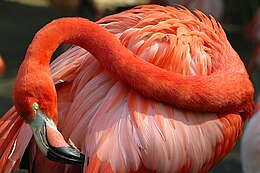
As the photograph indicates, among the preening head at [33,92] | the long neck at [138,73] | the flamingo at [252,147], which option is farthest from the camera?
the flamingo at [252,147]

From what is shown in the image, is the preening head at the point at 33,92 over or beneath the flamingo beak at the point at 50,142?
over

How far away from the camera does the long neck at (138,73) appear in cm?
282

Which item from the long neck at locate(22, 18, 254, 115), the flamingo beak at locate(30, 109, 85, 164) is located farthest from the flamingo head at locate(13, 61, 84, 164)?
the long neck at locate(22, 18, 254, 115)

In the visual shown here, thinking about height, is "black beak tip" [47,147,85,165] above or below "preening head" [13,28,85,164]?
below

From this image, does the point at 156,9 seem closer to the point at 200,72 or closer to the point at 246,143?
the point at 200,72

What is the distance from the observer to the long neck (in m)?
2.82

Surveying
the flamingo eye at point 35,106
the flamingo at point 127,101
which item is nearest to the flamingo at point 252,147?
the flamingo at point 127,101

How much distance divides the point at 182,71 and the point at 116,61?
0.28 meters

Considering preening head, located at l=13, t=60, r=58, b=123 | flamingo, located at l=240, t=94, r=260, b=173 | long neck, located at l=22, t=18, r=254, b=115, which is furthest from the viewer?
flamingo, located at l=240, t=94, r=260, b=173

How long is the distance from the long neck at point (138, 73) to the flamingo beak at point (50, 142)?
218 millimetres

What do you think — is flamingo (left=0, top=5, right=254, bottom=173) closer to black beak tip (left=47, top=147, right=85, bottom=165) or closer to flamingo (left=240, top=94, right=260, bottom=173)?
black beak tip (left=47, top=147, right=85, bottom=165)

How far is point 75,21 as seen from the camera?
9.48 ft

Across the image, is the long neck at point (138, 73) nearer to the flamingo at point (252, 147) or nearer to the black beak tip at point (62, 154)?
the black beak tip at point (62, 154)

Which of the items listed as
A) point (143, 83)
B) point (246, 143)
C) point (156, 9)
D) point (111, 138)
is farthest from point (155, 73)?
point (246, 143)
